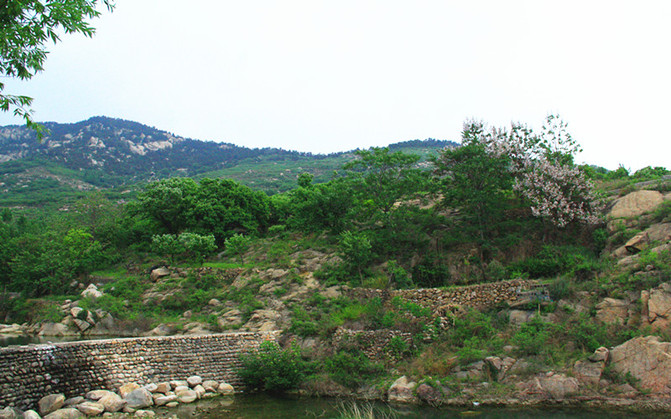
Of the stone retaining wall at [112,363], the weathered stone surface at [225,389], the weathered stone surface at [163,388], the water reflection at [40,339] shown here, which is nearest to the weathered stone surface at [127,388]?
the stone retaining wall at [112,363]

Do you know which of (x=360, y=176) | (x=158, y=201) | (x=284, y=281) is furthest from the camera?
(x=158, y=201)

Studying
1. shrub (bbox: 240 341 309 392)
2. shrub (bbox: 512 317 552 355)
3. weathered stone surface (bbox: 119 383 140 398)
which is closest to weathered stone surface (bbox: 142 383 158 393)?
weathered stone surface (bbox: 119 383 140 398)

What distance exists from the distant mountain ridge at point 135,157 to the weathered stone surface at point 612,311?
2655 inches

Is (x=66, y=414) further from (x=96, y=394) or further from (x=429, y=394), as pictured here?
(x=429, y=394)

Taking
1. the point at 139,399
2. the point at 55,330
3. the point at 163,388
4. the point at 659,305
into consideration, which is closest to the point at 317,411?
the point at 163,388

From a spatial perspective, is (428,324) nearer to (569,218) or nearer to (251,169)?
(569,218)

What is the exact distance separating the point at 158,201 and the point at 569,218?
3079 cm

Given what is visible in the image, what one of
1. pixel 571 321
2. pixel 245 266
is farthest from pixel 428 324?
pixel 245 266

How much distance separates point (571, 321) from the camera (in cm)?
1473

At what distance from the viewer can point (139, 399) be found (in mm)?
13602

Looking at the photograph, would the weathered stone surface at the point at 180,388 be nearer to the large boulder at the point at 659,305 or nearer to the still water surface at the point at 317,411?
the still water surface at the point at 317,411

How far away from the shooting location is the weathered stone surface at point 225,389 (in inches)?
609

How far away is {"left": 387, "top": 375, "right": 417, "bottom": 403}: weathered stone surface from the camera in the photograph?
1374cm

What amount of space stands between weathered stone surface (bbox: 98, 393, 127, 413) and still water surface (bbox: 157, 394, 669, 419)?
3.88 feet
